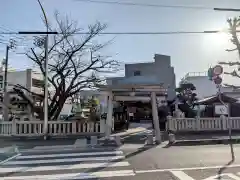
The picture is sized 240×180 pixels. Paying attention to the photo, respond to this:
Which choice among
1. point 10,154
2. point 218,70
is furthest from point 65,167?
point 218,70

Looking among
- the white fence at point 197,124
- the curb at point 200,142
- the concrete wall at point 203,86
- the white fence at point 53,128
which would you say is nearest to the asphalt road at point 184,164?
the curb at point 200,142

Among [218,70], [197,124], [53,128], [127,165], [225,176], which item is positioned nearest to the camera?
[225,176]

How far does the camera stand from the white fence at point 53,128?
17.1 metres

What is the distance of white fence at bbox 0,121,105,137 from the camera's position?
1709 cm

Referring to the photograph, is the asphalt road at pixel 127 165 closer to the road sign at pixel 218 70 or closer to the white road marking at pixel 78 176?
the white road marking at pixel 78 176

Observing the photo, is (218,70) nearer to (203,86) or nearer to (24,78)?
(24,78)

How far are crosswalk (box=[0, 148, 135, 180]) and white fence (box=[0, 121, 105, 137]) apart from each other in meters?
5.33

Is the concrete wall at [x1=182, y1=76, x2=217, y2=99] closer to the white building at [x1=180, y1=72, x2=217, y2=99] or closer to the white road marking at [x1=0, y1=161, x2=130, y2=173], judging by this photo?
the white building at [x1=180, y1=72, x2=217, y2=99]

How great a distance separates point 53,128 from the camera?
17312 millimetres

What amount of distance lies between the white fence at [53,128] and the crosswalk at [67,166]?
5.33 meters

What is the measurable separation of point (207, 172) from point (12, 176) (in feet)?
16.5

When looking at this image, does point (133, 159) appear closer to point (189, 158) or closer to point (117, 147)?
point (189, 158)

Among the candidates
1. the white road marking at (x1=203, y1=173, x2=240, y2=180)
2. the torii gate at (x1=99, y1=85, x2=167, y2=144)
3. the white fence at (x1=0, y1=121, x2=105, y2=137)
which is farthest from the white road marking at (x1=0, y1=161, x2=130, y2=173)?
the white fence at (x1=0, y1=121, x2=105, y2=137)

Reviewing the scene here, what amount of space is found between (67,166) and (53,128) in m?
8.65
